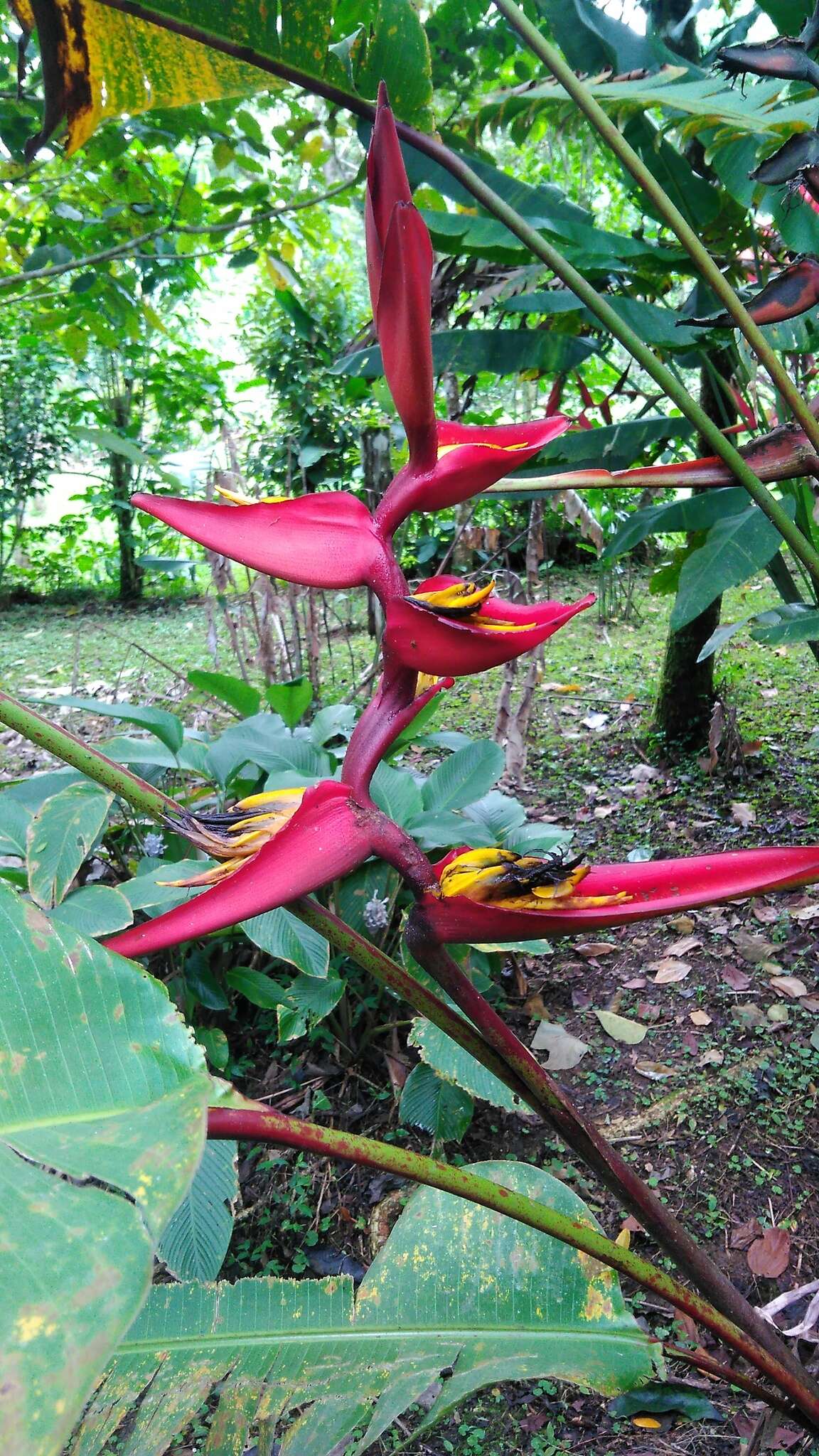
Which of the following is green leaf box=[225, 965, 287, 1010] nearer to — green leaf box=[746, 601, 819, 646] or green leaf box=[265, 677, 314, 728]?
green leaf box=[265, 677, 314, 728]

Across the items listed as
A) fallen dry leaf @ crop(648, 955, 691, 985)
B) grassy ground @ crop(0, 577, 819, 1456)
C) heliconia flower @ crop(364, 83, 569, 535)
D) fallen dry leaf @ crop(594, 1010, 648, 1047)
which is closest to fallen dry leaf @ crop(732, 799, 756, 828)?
grassy ground @ crop(0, 577, 819, 1456)

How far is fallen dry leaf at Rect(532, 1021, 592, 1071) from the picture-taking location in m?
1.11

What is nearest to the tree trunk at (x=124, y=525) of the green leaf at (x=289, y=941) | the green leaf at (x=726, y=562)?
the green leaf at (x=726, y=562)

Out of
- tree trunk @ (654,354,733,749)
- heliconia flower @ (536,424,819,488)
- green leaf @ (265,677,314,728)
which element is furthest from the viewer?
tree trunk @ (654,354,733,749)

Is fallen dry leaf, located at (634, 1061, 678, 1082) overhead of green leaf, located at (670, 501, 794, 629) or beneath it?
beneath

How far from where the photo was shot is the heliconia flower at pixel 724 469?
18.9 inches

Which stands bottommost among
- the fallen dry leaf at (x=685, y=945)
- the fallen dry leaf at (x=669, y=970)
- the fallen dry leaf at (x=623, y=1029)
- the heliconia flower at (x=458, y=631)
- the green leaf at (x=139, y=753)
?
the fallen dry leaf at (x=623, y=1029)

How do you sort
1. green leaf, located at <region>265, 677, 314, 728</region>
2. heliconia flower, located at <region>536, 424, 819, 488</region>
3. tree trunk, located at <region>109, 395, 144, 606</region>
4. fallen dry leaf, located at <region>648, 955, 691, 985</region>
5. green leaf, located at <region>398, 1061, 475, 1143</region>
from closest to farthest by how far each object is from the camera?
heliconia flower, located at <region>536, 424, 819, 488</region>, green leaf, located at <region>398, 1061, 475, 1143</region>, fallen dry leaf, located at <region>648, 955, 691, 985</region>, green leaf, located at <region>265, 677, 314, 728</region>, tree trunk, located at <region>109, 395, 144, 606</region>

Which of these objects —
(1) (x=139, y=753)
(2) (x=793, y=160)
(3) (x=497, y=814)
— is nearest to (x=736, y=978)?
(3) (x=497, y=814)

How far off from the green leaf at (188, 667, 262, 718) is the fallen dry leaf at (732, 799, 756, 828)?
96 cm

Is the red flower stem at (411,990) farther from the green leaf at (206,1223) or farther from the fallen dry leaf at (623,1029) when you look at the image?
the fallen dry leaf at (623,1029)

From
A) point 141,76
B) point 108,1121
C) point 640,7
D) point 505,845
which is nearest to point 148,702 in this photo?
point 505,845

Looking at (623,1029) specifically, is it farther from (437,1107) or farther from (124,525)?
(124,525)

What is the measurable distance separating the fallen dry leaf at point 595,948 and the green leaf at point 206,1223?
2.51ft
